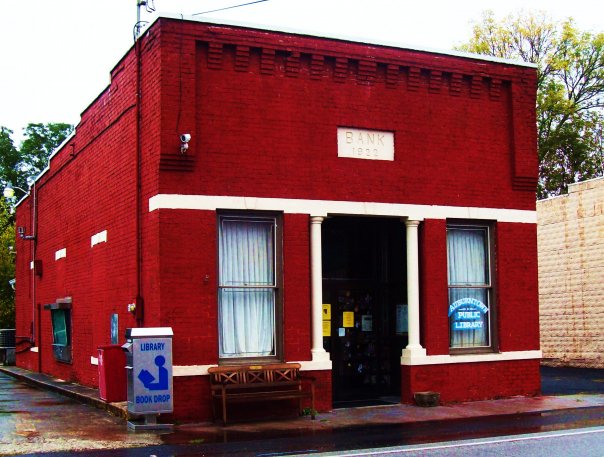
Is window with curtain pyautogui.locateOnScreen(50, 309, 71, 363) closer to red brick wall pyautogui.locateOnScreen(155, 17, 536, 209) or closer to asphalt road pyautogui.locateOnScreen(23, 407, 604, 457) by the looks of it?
red brick wall pyautogui.locateOnScreen(155, 17, 536, 209)

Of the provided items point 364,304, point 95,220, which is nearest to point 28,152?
point 95,220

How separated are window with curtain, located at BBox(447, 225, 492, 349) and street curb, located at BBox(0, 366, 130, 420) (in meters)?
6.39

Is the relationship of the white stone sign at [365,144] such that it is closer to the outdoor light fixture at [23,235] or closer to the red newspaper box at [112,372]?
the red newspaper box at [112,372]

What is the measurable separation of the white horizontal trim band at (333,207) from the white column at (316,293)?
1.04ft

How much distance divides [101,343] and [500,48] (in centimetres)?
3087

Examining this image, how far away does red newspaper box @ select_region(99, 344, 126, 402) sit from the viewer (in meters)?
13.9

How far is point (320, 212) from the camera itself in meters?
14.4

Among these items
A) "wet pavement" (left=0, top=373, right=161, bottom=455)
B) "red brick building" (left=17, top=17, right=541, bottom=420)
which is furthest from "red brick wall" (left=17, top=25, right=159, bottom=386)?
"wet pavement" (left=0, top=373, right=161, bottom=455)

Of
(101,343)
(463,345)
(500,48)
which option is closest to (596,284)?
(463,345)

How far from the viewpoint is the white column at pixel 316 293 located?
46.6ft

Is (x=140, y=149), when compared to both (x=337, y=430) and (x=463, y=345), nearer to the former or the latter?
(x=337, y=430)

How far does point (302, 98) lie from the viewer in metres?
14.6

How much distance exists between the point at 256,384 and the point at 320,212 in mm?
3305

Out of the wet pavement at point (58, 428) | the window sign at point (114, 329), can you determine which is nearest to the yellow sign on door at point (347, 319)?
the window sign at point (114, 329)
